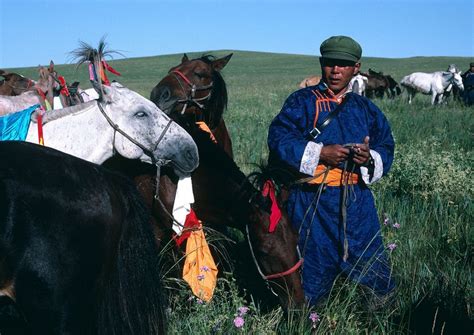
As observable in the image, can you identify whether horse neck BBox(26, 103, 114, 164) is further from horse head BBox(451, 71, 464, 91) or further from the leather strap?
horse head BBox(451, 71, 464, 91)

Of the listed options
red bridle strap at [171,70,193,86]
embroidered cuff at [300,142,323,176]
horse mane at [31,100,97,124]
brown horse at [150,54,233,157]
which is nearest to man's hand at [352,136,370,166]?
embroidered cuff at [300,142,323,176]

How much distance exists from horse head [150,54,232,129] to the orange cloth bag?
7.28ft

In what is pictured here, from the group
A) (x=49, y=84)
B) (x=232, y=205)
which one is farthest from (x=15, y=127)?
(x=49, y=84)

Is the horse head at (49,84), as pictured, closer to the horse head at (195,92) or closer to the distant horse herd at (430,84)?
the horse head at (195,92)

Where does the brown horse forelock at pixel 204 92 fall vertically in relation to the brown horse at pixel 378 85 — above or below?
above

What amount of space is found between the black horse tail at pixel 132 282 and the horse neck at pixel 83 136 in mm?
964

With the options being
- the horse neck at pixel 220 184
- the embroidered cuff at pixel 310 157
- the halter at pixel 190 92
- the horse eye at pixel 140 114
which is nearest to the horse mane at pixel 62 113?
the horse eye at pixel 140 114

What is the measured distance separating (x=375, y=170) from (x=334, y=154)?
309 millimetres

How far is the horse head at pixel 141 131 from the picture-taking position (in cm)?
380

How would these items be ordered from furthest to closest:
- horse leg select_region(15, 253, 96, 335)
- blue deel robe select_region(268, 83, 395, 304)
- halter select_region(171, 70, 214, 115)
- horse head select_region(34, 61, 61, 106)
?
1. halter select_region(171, 70, 214, 115)
2. horse head select_region(34, 61, 61, 106)
3. blue deel robe select_region(268, 83, 395, 304)
4. horse leg select_region(15, 253, 96, 335)

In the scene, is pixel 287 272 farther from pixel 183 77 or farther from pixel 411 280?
pixel 183 77

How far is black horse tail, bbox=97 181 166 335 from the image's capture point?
2.70 metres

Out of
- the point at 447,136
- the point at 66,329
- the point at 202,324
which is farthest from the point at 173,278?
the point at 447,136

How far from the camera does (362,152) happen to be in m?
3.58
